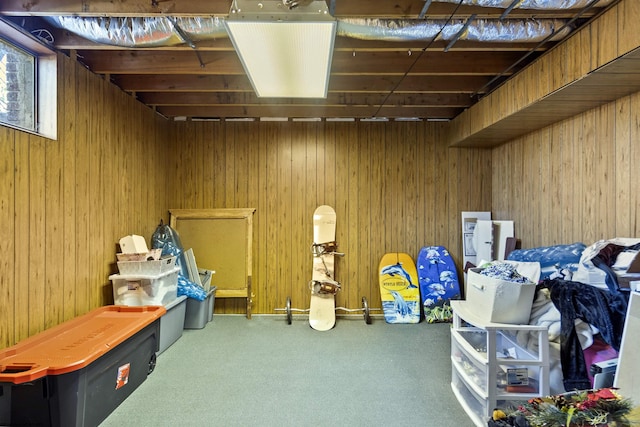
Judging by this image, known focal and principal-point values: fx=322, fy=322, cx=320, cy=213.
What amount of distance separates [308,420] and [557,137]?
3184mm

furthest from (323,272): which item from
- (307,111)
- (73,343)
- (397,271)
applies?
(73,343)

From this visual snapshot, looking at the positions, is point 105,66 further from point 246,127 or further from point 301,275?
point 301,275

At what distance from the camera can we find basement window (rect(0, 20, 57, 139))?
81.4 inches

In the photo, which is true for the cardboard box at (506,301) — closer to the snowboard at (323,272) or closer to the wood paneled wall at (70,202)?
the snowboard at (323,272)

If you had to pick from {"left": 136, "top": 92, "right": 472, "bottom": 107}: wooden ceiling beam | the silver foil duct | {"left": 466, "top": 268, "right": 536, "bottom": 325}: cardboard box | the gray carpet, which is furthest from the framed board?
{"left": 466, "top": 268, "right": 536, "bottom": 325}: cardboard box

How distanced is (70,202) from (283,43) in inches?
80.5

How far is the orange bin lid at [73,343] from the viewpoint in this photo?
1.65 m

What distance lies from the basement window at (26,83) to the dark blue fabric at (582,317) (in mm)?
3531

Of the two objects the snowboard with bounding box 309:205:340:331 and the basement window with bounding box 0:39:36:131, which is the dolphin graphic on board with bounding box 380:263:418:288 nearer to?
the snowboard with bounding box 309:205:340:331

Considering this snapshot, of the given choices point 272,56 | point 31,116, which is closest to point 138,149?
point 31,116

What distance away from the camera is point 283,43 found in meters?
1.92

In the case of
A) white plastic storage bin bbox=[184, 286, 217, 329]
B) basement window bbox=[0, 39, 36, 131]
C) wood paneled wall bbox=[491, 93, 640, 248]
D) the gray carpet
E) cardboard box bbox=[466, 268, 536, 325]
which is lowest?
the gray carpet

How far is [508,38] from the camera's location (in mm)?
2164

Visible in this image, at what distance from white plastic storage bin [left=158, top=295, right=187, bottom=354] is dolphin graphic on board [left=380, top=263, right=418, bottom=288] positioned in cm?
232
